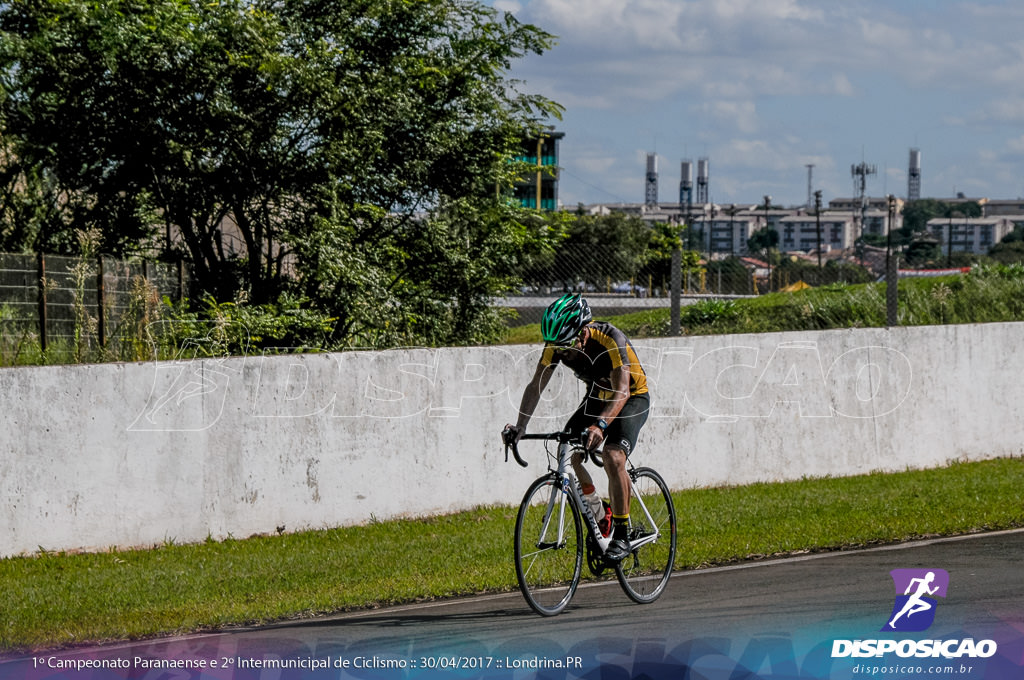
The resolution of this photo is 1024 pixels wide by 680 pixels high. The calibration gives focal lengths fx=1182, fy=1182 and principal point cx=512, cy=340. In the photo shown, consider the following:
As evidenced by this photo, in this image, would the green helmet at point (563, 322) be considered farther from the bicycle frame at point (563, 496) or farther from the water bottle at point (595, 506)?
A: the water bottle at point (595, 506)

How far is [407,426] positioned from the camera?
11.0m

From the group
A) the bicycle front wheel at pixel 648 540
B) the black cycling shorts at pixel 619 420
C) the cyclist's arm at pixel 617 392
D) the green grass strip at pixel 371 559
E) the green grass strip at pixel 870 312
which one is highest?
the green grass strip at pixel 870 312

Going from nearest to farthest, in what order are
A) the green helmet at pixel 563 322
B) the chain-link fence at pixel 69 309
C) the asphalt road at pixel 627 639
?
the asphalt road at pixel 627 639 → the green helmet at pixel 563 322 → the chain-link fence at pixel 69 309

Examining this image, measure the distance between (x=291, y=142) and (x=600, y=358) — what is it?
30.2 feet

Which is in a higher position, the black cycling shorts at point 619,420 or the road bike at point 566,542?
the black cycling shorts at point 619,420

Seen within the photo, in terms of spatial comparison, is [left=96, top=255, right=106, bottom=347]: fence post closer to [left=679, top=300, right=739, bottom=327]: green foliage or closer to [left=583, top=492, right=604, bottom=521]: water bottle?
[left=583, top=492, right=604, bottom=521]: water bottle

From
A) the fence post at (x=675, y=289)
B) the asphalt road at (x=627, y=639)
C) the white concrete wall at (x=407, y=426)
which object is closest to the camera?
the asphalt road at (x=627, y=639)

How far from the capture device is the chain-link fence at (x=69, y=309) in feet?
35.5

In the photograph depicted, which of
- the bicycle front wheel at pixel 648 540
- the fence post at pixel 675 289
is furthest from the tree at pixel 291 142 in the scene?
the bicycle front wheel at pixel 648 540

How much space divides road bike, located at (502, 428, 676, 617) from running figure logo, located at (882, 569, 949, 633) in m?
1.49

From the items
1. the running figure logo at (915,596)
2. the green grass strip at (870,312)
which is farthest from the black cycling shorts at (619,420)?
the green grass strip at (870,312)

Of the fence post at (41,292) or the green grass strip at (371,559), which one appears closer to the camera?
the green grass strip at (371,559)

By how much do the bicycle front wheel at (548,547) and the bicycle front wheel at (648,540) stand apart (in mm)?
354

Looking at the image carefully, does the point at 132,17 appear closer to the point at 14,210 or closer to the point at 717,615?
the point at 14,210
